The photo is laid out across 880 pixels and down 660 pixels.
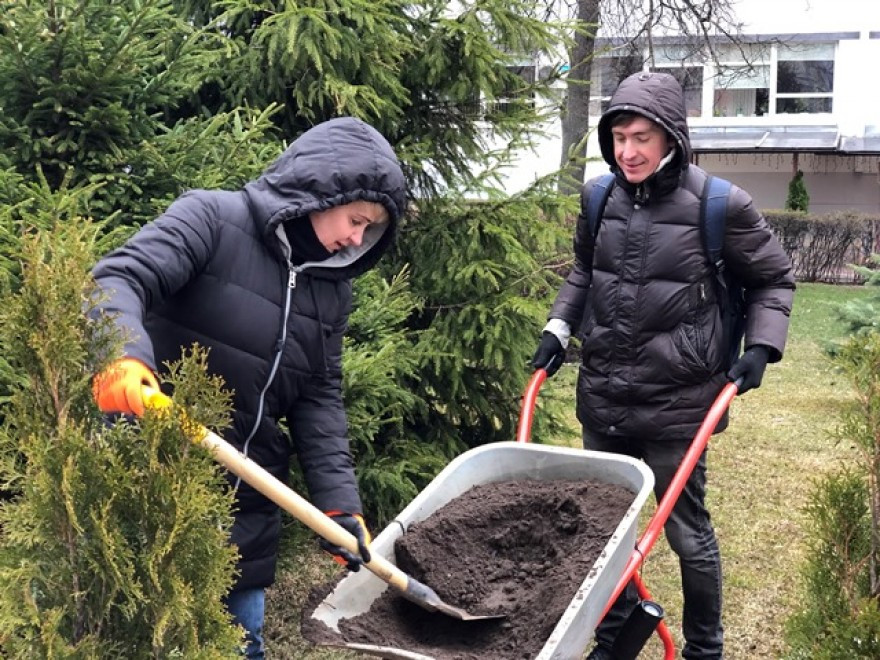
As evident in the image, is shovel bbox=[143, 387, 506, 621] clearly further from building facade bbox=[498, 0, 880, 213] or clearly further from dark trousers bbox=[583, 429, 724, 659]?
building facade bbox=[498, 0, 880, 213]

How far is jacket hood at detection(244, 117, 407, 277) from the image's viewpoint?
2.23 m

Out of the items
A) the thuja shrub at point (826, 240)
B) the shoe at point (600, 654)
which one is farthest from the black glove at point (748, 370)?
the thuja shrub at point (826, 240)

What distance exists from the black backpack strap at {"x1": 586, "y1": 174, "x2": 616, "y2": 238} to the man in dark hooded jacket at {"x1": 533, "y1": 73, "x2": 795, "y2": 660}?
21 millimetres

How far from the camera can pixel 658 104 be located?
9.73 ft

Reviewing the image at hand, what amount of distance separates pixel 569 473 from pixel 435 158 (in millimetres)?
2500

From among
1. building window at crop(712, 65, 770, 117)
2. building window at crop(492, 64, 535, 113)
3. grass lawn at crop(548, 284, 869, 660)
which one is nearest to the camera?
grass lawn at crop(548, 284, 869, 660)

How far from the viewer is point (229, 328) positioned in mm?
2264

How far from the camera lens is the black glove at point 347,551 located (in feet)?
7.24

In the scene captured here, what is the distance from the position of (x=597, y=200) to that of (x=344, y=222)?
1289 millimetres

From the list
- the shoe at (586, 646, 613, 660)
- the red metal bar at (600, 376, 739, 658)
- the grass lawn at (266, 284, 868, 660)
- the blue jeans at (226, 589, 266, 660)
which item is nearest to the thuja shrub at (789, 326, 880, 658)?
the grass lawn at (266, 284, 868, 660)

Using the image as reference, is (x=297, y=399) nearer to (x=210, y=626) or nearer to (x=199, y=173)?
(x=210, y=626)

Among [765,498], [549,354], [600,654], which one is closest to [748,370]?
[549,354]

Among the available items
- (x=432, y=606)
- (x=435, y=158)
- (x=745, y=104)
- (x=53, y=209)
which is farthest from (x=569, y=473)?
(x=745, y=104)

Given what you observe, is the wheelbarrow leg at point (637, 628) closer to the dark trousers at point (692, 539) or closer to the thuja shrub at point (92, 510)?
the dark trousers at point (692, 539)
